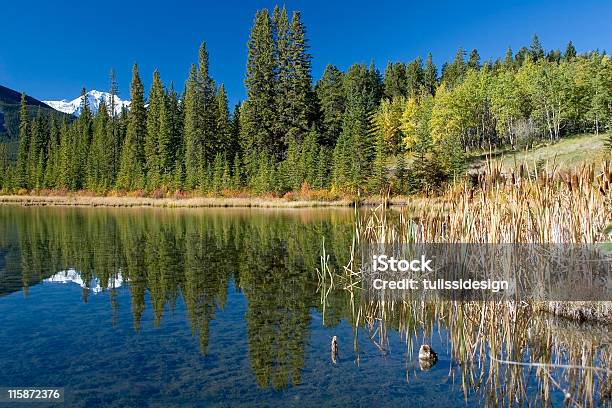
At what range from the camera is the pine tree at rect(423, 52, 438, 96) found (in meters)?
109

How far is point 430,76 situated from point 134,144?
67688 mm

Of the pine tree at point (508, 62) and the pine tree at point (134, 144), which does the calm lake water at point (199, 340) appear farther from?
the pine tree at point (508, 62)

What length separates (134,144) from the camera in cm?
7206

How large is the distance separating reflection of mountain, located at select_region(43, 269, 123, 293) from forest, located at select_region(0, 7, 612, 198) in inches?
1474

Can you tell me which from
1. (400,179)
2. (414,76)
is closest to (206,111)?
(400,179)

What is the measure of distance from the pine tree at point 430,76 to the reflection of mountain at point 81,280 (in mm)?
102127

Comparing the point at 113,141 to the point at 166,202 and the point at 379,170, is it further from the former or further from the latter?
the point at 379,170

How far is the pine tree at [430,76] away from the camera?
10880 cm

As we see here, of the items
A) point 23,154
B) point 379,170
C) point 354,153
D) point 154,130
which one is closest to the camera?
point 379,170

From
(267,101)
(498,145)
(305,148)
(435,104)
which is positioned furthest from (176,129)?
(498,145)

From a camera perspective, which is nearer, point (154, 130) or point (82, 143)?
point (154, 130)

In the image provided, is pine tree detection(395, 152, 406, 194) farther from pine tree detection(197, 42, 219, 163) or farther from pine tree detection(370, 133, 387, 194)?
pine tree detection(197, 42, 219, 163)

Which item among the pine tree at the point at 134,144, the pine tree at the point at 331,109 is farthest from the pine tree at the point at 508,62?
the pine tree at the point at 134,144

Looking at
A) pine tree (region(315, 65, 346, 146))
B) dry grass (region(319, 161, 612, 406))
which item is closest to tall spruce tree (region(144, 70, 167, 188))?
pine tree (region(315, 65, 346, 146))
